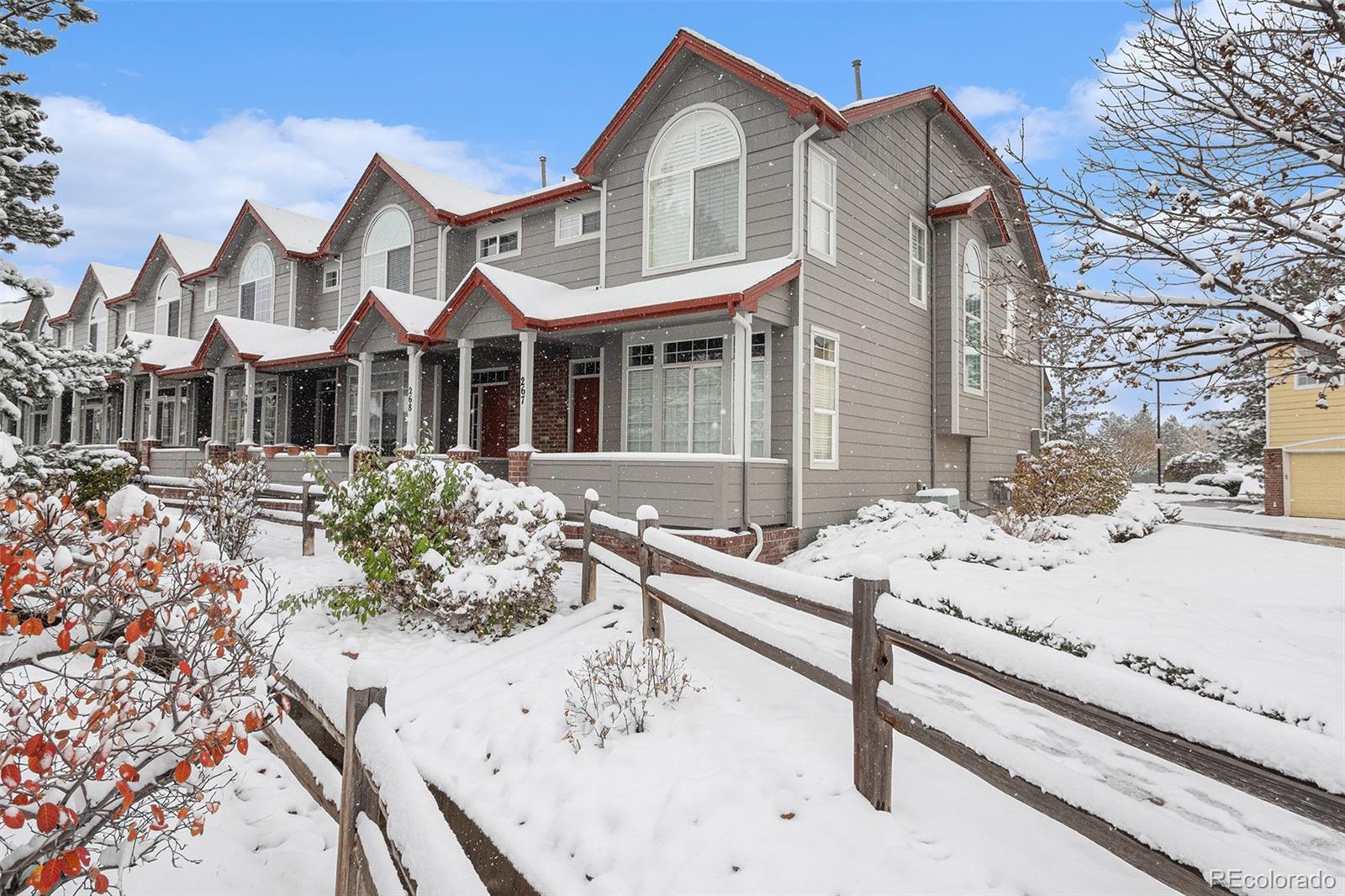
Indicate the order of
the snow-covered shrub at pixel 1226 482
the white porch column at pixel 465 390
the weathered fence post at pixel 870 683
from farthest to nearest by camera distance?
the snow-covered shrub at pixel 1226 482, the white porch column at pixel 465 390, the weathered fence post at pixel 870 683

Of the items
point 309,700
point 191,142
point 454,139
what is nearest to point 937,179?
point 309,700

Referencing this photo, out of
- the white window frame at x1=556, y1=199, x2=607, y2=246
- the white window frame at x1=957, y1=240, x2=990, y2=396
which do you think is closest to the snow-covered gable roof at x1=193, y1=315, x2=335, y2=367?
the white window frame at x1=556, y1=199, x2=607, y2=246

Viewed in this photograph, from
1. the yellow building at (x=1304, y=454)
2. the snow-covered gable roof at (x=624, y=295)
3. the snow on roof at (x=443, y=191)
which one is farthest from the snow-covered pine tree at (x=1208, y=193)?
the yellow building at (x=1304, y=454)

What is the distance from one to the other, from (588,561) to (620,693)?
3.64 m

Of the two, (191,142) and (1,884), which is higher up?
(191,142)

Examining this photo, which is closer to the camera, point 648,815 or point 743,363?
point 648,815

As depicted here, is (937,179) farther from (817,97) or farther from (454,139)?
(454,139)

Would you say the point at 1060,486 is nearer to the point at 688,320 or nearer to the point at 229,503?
the point at 688,320

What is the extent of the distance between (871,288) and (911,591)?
7482 millimetres

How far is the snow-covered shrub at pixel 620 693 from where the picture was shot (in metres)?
5.02

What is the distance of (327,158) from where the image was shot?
17012cm

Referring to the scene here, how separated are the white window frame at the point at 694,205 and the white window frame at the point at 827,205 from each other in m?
1.12

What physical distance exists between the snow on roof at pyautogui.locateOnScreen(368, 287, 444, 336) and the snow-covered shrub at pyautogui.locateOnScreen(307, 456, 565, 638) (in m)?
6.53

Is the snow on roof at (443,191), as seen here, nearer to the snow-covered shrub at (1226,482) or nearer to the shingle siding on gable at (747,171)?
the shingle siding on gable at (747,171)
